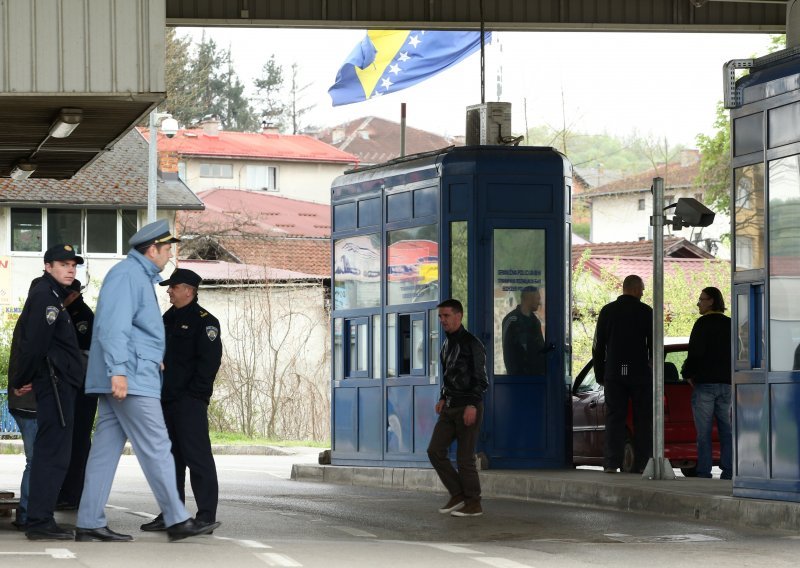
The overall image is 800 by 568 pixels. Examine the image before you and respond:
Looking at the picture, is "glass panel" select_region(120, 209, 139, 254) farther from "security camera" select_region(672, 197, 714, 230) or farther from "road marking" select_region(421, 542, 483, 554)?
"road marking" select_region(421, 542, 483, 554)

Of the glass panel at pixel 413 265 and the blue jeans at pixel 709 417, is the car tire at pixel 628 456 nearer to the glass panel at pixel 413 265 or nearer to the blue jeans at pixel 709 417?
the blue jeans at pixel 709 417

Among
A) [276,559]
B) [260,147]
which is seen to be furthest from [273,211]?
[276,559]

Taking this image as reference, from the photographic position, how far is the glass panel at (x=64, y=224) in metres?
55.2

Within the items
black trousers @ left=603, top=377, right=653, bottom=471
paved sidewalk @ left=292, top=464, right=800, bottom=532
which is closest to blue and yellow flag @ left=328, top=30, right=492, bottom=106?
paved sidewalk @ left=292, top=464, right=800, bottom=532

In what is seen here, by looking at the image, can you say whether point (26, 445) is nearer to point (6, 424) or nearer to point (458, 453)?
point (458, 453)

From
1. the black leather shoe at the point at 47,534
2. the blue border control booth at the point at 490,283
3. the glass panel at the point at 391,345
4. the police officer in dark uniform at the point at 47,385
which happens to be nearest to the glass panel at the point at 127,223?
the glass panel at the point at 391,345

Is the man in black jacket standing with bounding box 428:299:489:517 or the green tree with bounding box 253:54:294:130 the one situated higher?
the green tree with bounding box 253:54:294:130

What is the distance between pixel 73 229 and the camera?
181 ft

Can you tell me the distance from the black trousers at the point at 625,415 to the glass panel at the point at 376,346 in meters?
2.82

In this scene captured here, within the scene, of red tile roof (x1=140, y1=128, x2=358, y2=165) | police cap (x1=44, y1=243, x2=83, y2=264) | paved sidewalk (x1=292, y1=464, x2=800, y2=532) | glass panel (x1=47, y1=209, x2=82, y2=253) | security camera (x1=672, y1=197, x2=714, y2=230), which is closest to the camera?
police cap (x1=44, y1=243, x2=83, y2=264)

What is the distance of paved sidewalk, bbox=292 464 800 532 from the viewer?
12570mm

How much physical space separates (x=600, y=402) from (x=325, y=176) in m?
72.2

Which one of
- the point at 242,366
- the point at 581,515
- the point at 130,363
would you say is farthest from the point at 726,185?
the point at 130,363

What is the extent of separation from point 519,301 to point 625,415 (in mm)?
1611
